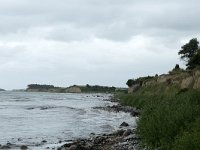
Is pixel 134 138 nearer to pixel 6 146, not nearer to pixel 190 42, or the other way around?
pixel 6 146

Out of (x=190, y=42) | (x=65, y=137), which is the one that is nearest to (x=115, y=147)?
(x=65, y=137)

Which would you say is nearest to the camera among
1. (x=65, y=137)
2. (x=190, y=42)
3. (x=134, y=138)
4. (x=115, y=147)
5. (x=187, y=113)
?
(x=187, y=113)

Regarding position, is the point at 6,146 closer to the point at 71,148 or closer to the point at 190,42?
the point at 71,148

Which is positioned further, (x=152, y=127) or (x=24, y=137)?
(x=24, y=137)

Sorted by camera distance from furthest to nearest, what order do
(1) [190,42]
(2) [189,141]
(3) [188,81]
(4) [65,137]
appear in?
(1) [190,42], (3) [188,81], (4) [65,137], (2) [189,141]

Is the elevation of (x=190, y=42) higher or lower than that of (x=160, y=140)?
higher

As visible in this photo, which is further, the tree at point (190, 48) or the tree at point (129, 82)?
the tree at point (129, 82)

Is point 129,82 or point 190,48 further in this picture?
point 129,82

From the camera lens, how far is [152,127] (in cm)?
1816

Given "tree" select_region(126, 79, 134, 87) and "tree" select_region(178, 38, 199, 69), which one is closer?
"tree" select_region(178, 38, 199, 69)

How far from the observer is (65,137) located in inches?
1236

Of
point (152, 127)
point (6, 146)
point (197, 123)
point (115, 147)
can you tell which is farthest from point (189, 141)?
point (6, 146)

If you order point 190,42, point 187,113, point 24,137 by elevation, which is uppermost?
point 190,42

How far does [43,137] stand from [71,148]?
856 centimetres
